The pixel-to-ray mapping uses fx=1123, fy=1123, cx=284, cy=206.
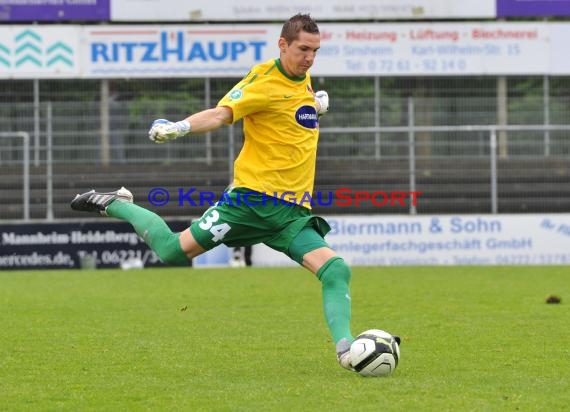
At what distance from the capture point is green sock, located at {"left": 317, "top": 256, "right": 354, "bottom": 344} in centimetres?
712

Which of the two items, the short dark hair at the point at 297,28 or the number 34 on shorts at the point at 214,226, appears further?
the number 34 on shorts at the point at 214,226

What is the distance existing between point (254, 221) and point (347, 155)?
45.7 feet

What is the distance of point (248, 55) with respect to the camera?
23.4 meters

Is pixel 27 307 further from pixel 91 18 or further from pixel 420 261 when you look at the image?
pixel 91 18

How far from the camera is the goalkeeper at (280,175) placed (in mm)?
7199

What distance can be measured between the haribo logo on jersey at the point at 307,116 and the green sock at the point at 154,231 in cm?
115

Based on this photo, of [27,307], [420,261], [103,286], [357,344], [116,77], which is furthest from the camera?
[116,77]

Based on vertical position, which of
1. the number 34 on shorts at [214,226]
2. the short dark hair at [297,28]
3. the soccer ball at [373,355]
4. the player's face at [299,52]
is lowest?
the soccer ball at [373,355]

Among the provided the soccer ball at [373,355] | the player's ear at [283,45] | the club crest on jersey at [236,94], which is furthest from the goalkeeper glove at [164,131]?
the soccer ball at [373,355]

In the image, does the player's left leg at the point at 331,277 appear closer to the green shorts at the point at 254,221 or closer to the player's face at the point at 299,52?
the green shorts at the point at 254,221

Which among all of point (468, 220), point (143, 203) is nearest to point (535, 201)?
point (468, 220)

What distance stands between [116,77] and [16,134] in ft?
10.2

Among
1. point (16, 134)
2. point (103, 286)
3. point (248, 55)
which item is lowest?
point (103, 286)

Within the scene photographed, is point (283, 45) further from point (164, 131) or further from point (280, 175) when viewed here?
point (164, 131)
